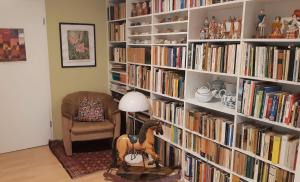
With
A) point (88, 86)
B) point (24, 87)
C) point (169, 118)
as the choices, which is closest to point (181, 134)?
point (169, 118)

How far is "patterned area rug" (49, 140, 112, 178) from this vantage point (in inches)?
121

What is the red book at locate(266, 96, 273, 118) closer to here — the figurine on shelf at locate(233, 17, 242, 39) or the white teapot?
the figurine on shelf at locate(233, 17, 242, 39)

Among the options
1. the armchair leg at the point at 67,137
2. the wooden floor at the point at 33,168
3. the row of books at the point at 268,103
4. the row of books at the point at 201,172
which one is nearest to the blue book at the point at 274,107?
the row of books at the point at 268,103

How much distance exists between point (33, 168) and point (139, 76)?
1758 millimetres

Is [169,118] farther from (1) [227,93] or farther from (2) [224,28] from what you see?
(2) [224,28]

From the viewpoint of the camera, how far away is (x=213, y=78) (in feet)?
8.96

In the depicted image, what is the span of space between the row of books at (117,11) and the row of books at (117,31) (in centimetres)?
10

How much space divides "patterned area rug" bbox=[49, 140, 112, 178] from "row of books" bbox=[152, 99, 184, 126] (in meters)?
0.92

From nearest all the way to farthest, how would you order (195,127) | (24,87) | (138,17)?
(195,127) < (138,17) < (24,87)

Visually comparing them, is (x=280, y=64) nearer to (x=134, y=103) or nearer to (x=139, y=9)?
(x=134, y=103)

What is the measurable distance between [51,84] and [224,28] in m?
2.66

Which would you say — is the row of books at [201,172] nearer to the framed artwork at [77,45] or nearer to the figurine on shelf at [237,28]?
the figurine on shelf at [237,28]

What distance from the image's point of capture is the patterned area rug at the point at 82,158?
10.1 ft

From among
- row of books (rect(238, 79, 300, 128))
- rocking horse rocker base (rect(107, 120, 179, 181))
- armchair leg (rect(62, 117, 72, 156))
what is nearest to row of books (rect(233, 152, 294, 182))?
row of books (rect(238, 79, 300, 128))
